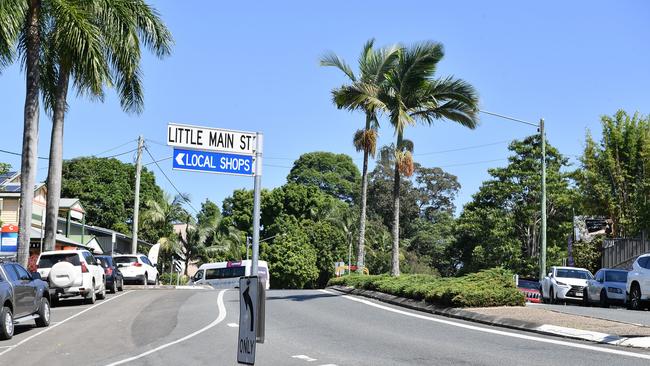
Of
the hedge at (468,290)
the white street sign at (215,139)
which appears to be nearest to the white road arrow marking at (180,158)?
the white street sign at (215,139)

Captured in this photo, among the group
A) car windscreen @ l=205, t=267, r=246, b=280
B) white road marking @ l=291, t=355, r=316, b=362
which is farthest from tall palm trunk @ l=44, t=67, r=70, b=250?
car windscreen @ l=205, t=267, r=246, b=280

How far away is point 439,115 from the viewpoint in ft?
82.3

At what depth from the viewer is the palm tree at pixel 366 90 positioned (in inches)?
976

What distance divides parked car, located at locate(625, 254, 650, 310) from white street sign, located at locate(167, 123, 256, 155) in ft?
55.1

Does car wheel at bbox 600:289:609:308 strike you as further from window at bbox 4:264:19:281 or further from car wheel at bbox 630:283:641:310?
window at bbox 4:264:19:281

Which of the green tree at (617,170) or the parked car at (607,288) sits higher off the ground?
the green tree at (617,170)

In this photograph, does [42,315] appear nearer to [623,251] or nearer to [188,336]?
[188,336]

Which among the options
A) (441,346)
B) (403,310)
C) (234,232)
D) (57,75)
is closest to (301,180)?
(234,232)

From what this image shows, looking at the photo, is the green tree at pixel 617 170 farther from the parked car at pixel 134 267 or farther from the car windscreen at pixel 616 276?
the parked car at pixel 134 267

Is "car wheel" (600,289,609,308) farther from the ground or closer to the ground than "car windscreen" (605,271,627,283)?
closer to the ground

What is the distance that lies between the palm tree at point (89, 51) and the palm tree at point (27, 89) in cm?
63

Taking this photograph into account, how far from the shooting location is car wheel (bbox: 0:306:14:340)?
1440cm

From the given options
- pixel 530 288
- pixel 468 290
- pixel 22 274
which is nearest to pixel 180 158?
pixel 22 274

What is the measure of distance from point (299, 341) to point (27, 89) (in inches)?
564
